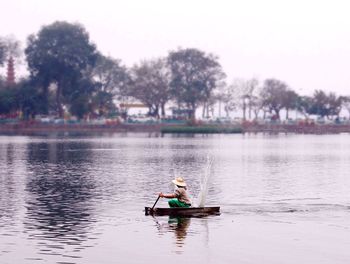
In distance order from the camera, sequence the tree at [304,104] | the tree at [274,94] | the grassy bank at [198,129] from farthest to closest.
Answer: the tree at [304,104]
the tree at [274,94]
the grassy bank at [198,129]

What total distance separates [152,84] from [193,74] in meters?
8.41

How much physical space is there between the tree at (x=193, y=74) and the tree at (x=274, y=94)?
19774mm

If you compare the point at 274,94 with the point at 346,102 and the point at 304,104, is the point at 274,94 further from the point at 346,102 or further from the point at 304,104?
the point at 346,102

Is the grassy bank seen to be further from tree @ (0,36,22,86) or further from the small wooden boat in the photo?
the small wooden boat

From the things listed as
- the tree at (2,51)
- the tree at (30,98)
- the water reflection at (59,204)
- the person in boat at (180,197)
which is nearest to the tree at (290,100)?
the tree at (30,98)

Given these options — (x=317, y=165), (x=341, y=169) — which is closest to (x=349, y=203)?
(x=341, y=169)

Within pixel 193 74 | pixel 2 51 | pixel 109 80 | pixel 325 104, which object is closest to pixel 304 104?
pixel 325 104

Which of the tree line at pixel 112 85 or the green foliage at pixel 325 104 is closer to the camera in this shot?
the tree line at pixel 112 85

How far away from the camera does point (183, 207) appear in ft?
89.0

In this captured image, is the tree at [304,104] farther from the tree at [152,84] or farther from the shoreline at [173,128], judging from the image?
the tree at [152,84]

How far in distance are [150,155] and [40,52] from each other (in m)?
68.7

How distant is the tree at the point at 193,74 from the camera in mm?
145625

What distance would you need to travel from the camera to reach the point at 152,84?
14625cm

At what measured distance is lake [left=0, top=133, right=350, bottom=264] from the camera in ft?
70.8
